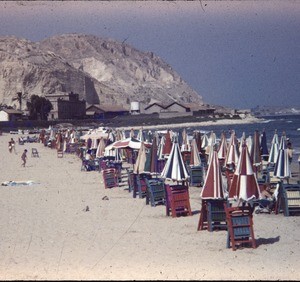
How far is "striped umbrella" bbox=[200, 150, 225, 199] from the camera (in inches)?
358

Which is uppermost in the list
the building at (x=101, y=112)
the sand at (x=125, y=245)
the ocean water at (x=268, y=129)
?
the building at (x=101, y=112)

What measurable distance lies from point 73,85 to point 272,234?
138 metres

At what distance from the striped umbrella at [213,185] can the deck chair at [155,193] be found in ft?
10.5

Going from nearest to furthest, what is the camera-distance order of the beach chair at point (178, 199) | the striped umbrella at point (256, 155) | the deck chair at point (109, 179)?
the beach chair at point (178, 199), the striped umbrella at point (256, 155), the deck chair at point (109, 179)

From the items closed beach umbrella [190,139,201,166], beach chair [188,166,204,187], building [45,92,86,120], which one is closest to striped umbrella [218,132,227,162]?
closed beach umbrella [190,139,201,166]

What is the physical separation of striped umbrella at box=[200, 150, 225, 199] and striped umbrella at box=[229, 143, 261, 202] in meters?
0.55

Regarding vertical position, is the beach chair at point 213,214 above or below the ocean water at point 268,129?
above

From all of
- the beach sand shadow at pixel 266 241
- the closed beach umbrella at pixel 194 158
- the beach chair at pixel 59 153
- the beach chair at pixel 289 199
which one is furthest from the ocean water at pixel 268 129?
the beach sand shadow at pixel 266 241

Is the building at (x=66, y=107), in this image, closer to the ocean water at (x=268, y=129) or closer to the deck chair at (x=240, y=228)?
the ocean water at (x=268, y=129)

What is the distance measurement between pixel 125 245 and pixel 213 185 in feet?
5.90

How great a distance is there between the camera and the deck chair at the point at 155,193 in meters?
12.4

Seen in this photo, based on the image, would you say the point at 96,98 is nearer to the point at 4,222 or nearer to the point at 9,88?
the point at 9,88

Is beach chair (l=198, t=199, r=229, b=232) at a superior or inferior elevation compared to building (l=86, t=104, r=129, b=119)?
inferior

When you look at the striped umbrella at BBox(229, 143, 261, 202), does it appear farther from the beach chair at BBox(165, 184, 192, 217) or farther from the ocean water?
the ocean water
